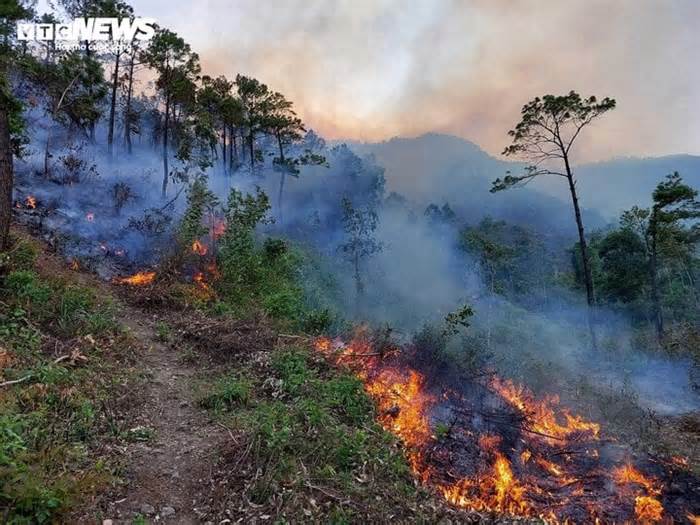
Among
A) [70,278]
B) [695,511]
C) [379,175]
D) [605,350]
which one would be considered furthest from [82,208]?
[379,175]

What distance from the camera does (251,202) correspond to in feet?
52.5

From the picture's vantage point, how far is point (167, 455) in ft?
17.1

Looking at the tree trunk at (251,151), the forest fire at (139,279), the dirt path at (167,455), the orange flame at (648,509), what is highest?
the tree trunk at (251,151)

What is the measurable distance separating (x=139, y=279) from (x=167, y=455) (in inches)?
369

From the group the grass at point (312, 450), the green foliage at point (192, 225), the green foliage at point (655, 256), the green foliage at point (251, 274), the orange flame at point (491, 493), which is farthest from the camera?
the green foliage at point (655, 256)

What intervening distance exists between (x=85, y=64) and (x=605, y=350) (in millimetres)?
27079

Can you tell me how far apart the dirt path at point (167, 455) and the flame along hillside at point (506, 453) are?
305 centimetres

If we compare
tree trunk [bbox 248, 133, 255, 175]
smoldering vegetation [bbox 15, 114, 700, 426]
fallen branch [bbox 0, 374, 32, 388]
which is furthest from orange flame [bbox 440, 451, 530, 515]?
tree trunk [bbox 248, 133, 255, 175]

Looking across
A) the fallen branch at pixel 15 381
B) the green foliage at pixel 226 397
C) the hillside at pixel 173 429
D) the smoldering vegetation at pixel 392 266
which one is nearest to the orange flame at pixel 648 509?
the hillside at pixel 173 429

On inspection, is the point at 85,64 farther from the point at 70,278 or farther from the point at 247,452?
the point at 247,452

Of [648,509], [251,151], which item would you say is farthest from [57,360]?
[251,151]

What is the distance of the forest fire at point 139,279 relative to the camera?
12914mm

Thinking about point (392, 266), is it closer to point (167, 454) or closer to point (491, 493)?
point (491, 493)

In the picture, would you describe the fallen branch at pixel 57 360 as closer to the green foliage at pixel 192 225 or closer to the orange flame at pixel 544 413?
the green foliage at pixel 192 225
